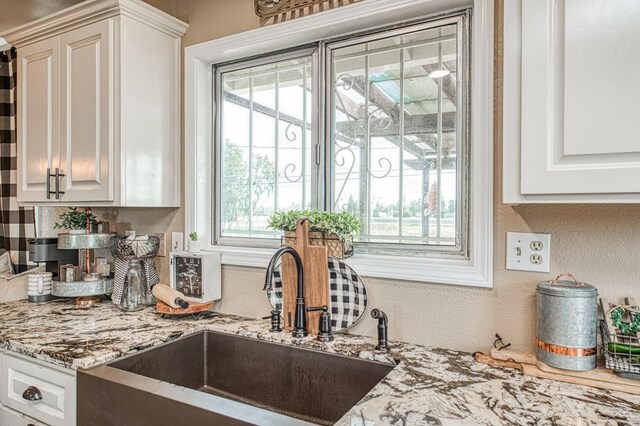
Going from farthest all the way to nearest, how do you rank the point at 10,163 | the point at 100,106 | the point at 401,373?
the point at 10,163, the point at 100,106, the point at 401,373

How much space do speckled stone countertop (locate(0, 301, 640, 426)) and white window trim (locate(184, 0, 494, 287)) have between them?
10.4 inches

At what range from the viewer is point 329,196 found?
1761 mm

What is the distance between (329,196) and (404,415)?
0.96 meters

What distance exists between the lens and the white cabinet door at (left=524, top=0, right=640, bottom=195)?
937mm

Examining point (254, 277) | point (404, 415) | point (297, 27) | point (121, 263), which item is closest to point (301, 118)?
point (297, 27)

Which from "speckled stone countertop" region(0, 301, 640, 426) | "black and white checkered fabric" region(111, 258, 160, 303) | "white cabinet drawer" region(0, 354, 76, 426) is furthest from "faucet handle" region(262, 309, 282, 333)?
"black and white checkered fabric" region(111, 258, 160, 303)

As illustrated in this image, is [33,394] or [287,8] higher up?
[287,8]

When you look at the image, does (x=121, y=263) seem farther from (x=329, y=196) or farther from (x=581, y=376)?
(x=581, y=376)

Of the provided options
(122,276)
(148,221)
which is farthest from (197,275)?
(148,221)

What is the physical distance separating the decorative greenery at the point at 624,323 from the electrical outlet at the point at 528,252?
0.21 meters

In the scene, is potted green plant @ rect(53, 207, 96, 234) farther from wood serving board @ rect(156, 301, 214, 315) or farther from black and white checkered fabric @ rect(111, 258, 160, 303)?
wood serving board @ rect(156, 301, 214, 315)

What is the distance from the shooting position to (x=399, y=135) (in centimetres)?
162

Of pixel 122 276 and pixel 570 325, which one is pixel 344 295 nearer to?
pixel 570 325

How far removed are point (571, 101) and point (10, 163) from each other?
9.58 feet
